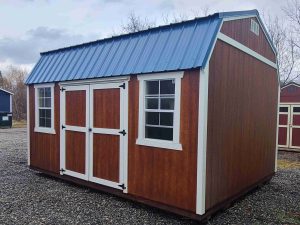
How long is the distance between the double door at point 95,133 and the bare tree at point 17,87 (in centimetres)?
2707

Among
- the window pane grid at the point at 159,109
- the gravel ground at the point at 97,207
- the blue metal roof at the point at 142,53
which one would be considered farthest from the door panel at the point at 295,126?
the window pane grid at the point at 159,109

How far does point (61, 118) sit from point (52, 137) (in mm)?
600

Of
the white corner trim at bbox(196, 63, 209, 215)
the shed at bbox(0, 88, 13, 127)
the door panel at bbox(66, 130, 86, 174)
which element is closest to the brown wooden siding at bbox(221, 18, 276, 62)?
the white corner trim at bbox(196, 63, 209, 215)

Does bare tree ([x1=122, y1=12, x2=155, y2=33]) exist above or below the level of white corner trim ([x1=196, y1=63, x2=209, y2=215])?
above

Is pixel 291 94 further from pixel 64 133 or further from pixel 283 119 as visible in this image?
pixel 64 133

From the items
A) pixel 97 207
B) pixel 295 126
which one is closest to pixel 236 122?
pixel 97 207

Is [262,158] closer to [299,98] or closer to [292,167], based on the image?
[292,167]

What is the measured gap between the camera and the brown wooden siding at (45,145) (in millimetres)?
6559

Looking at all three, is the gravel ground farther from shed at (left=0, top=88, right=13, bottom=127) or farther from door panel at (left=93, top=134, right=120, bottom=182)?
shed at (left=0, top=88, right=13, bottom=127)

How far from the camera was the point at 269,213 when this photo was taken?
478 centimetres

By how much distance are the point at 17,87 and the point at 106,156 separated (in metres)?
30.9

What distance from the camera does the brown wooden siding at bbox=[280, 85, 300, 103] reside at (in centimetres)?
1169

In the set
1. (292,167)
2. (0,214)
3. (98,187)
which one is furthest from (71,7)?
(292,167)

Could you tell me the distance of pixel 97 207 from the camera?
4867 millimetres
